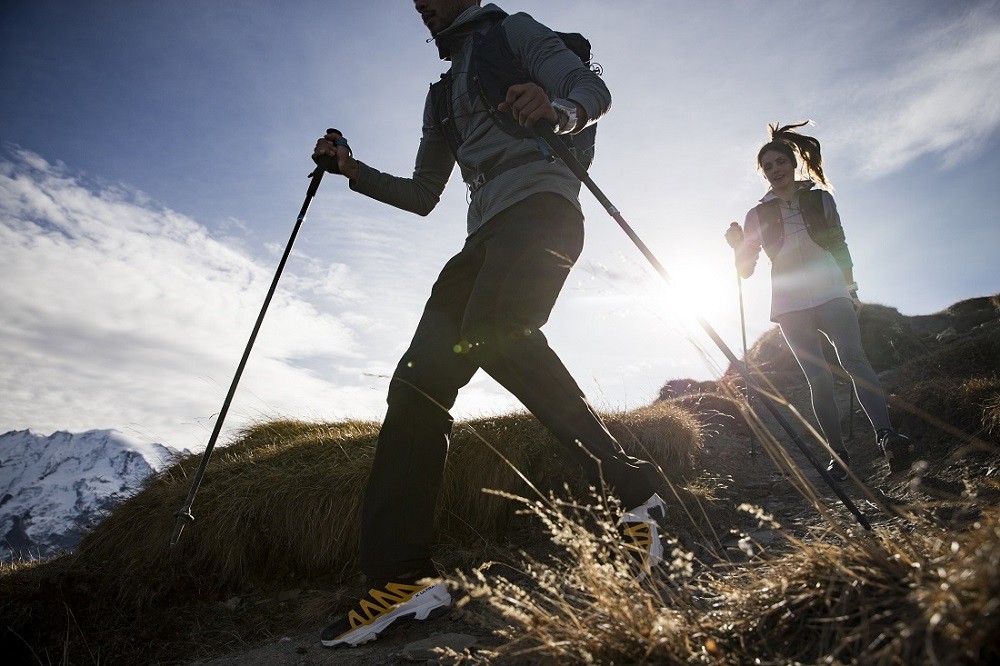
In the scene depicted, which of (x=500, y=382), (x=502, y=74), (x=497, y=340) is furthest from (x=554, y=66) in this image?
(x=500, y=382)

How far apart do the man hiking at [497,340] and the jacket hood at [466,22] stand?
0.25 metres

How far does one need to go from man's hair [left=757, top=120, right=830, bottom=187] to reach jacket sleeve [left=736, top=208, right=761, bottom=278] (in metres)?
0.65

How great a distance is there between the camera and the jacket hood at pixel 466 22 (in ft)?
11.2

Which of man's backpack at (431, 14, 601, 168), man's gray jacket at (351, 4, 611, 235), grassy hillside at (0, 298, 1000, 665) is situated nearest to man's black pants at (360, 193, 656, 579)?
man's gray jacket at (351, 4, 611, 235)

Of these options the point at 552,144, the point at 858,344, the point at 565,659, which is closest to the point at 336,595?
the point at 565,659

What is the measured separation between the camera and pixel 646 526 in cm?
241

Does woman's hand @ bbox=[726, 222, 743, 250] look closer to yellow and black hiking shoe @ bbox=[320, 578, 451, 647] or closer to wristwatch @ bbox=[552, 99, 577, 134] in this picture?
wristwatch @ bbox=[552, 99, 577, 134]

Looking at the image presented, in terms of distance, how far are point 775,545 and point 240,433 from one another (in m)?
6.90

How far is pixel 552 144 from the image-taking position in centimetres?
262

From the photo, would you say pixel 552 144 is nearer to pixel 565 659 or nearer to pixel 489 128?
pixel 489 128

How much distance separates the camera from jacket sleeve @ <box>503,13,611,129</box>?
9.13 ft

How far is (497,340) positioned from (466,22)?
220 centimetres

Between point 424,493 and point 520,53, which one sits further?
point 520,53

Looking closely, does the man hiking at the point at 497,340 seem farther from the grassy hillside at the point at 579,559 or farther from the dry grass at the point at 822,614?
the dry grass at the point at 822,614
